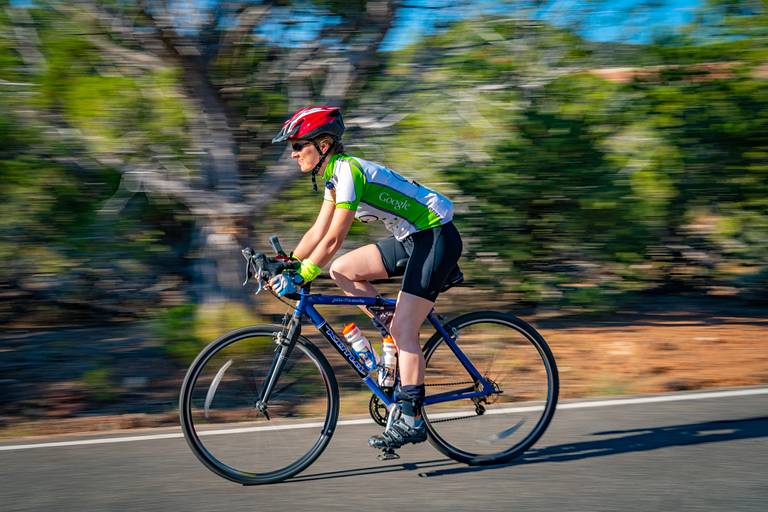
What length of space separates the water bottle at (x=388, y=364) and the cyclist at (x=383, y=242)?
107 millimetres

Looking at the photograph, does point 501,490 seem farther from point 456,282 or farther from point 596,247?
point 596,247

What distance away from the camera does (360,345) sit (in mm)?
5020

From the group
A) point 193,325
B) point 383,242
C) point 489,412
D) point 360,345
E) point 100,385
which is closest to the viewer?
point 360,345

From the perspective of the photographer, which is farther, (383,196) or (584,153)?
(584,153)

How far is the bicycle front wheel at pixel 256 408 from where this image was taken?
477 cm

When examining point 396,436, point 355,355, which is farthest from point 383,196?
point 396,436

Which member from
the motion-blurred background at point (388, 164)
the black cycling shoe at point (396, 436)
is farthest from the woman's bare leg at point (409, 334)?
the motion-blurred background at point (388, 164)

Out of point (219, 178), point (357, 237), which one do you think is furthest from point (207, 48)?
point (357, 237)

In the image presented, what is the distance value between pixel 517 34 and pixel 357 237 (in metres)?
2.61

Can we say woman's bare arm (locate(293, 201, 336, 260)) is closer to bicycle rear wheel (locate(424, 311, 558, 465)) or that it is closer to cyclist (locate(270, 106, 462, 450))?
cyclist (locate(270, 106, 462, 450))

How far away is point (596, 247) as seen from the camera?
9641 mm

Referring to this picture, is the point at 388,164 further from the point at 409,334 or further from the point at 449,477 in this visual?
the point at 449,477

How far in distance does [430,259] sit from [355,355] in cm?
68

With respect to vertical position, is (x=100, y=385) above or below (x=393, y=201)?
below
